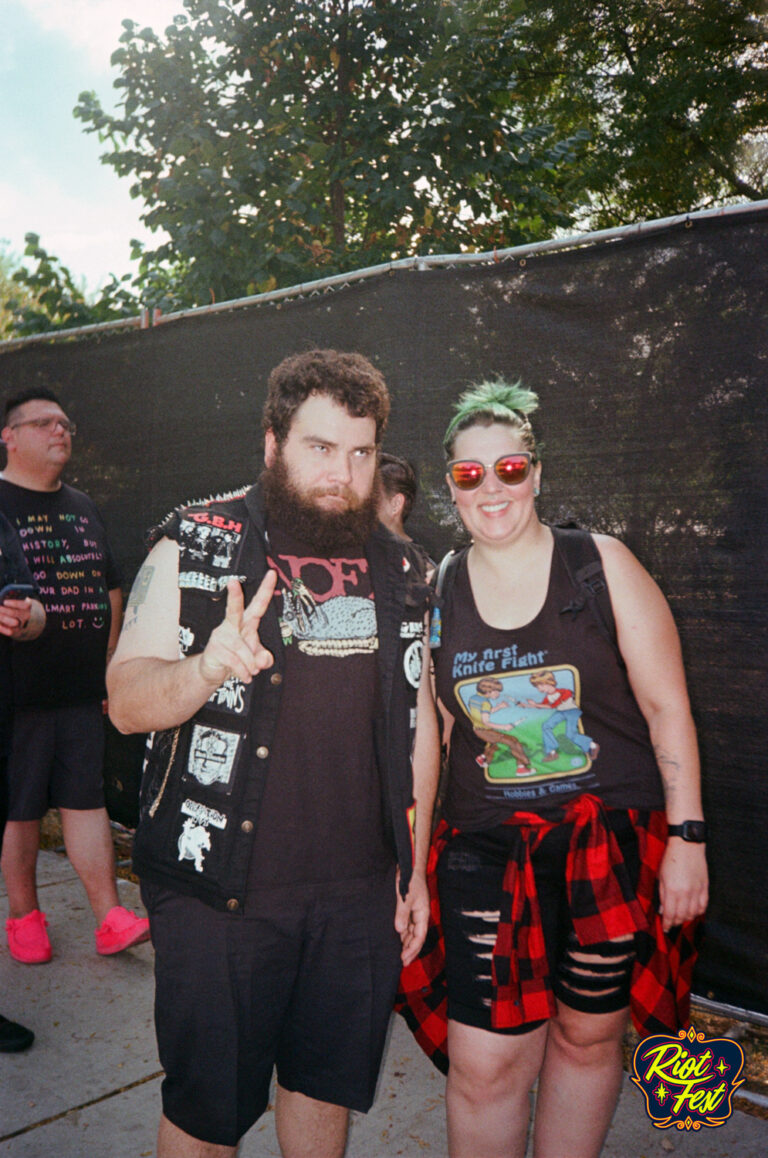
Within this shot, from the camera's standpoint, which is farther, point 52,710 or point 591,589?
point 52,710

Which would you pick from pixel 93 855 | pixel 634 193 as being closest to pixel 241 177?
pixel 93 855

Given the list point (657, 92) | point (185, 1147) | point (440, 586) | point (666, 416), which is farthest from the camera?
point (657, 92)

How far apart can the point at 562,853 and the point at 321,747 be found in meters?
0.70

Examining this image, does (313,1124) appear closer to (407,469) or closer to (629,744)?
(629,744)

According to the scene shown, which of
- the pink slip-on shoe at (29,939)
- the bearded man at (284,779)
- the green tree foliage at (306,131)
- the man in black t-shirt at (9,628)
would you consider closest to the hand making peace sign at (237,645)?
the bearded man at (284,779)

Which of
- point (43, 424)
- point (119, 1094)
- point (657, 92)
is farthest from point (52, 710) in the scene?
point (657, 92)

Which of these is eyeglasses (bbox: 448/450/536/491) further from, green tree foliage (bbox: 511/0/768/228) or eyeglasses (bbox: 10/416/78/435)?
green tree foliage (bbox: 511/0/768/228)

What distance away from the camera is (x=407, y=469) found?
129 inches

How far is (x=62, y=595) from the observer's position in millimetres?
4066

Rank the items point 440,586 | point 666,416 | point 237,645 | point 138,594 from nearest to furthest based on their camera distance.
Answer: point 237,645 < point 138,594 < point 440,586 < point 666,416

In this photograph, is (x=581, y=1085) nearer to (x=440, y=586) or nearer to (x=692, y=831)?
(x=692, y=831)

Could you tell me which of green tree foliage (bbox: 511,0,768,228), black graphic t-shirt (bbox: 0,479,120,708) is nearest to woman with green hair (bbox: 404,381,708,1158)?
black graphic t-shirt (bbox: 0,479,120,708)

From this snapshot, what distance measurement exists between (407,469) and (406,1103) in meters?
2.16

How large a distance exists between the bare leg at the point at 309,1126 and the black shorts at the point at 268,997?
5 centimetres
